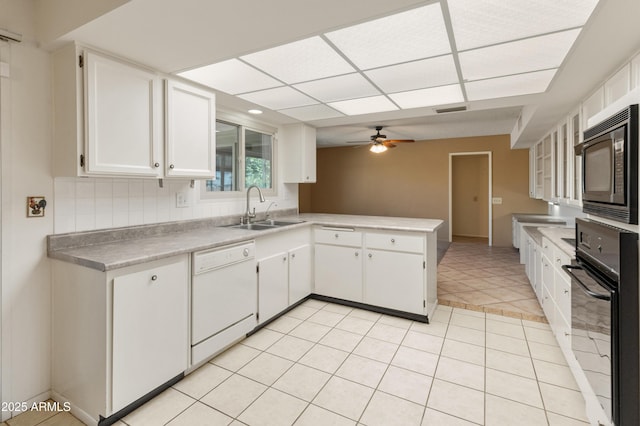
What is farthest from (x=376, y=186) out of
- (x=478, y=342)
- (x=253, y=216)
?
(x=478, y=342)

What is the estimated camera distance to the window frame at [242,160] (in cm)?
313

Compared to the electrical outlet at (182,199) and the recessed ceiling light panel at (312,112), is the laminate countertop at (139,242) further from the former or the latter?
the recessed ceiling light panel at (312,112)

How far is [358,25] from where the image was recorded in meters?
1.68

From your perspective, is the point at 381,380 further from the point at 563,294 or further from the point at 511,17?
the point at 511,17

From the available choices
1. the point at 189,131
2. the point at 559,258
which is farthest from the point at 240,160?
the point at 559,258

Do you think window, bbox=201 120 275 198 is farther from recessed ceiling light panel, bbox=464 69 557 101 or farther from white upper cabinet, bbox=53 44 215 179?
recessed ceiling light panel, bbox=464 69 557 101

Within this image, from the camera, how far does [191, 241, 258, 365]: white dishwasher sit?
6.95ft

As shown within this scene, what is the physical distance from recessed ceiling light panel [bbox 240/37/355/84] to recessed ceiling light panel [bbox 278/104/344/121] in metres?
0.85

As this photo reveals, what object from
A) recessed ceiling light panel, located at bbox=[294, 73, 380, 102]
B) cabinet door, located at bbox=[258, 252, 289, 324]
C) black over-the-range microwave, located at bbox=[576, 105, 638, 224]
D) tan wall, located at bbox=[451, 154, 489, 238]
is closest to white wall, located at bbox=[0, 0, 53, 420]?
cabinet door, located at bbox=[258, 252, 289, 324]

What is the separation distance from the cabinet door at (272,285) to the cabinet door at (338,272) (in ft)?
1.69

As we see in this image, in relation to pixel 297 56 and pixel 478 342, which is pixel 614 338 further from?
pixel 297 56

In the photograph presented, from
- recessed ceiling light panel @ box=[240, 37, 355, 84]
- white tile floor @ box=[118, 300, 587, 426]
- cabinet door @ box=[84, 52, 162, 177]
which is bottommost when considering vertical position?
white tile floor @ box=[118, 300, 587, 426]

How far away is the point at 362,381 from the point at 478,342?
3.83 feet

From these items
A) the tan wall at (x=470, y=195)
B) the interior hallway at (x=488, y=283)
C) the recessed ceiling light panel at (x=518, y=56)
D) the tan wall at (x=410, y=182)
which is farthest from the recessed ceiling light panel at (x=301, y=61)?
the tan wall at (x=470, y=195)
